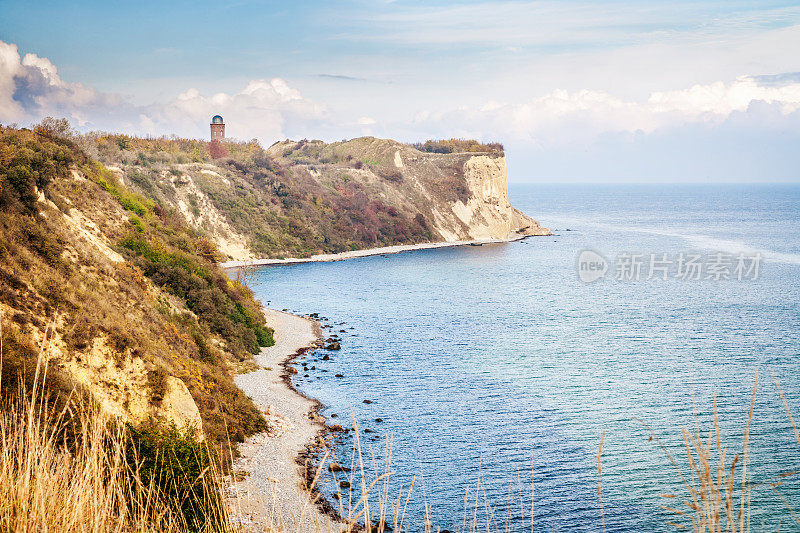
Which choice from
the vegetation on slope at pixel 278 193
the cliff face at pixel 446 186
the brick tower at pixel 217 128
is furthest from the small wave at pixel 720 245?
the brick tower at pixel 217 128

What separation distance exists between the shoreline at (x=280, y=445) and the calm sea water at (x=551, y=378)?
4.86 feet

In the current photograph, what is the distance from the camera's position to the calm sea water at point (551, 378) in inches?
871

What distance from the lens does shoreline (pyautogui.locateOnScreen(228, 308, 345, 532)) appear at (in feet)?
62.5

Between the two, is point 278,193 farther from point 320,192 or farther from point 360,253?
point 360,253

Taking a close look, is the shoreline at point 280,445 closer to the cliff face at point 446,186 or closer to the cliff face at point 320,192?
the cliff face at point 320,192

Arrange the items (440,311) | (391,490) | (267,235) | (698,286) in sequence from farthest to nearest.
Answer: (267,235) → (698,286) → (440,311) → (391,490)

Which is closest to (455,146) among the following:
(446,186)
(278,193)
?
(446,186)

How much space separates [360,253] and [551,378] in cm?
6110

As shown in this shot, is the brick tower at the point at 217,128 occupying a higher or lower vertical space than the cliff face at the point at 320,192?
higher

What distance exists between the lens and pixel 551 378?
116 feet

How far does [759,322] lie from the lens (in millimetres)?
47031

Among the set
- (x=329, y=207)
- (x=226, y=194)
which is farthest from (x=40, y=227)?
(x=329, y=207)

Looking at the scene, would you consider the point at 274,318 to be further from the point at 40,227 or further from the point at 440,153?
the point at 440,153

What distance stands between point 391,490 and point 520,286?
47168 mm
